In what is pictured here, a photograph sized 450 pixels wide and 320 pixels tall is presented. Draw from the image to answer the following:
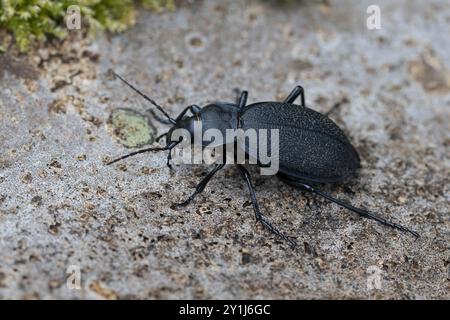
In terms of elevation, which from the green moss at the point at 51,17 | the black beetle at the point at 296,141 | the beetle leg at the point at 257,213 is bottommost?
the beetle leg at the point at 257,213

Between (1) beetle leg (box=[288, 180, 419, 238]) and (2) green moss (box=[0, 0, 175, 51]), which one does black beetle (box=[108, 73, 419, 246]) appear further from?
(2) green moss (box=[0, 0, 175, 51])

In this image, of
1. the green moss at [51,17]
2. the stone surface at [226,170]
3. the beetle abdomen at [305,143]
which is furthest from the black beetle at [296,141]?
the green moss at [51,17]

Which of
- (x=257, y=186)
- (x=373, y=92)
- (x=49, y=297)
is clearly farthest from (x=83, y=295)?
(x=373, y=92)

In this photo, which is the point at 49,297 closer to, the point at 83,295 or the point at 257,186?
the point at 83,295

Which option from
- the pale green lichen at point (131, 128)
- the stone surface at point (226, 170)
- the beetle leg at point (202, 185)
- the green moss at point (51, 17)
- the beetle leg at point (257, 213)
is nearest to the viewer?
the stone surface at point (226, 170)
